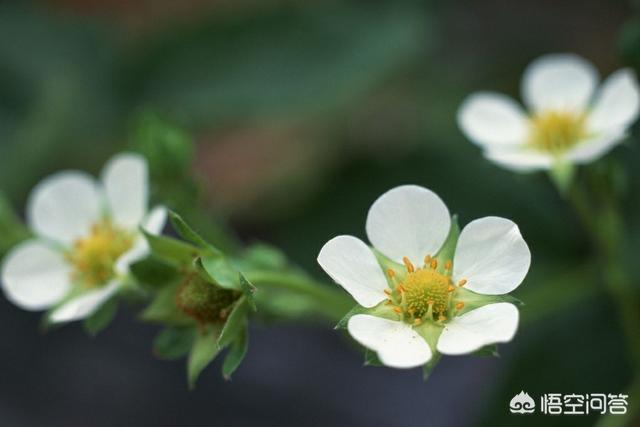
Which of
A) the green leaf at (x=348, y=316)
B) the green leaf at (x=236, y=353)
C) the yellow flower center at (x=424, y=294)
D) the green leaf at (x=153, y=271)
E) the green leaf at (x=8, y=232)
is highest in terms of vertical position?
the green leaf at (x=8, y=232)

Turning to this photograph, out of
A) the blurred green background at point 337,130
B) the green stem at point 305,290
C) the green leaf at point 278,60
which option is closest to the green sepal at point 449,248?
the green stem at point 305,290

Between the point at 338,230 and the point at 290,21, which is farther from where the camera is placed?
the point at 290,21

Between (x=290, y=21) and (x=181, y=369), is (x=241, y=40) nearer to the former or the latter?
(x=290, y=21)

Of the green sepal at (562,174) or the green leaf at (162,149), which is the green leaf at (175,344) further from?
the green sepal at (562,174)

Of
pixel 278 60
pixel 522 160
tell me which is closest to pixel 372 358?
pixel 522 160

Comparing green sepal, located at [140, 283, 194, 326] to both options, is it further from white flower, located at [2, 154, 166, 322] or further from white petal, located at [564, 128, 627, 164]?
white petal, located at [564, 128, 627, 164]

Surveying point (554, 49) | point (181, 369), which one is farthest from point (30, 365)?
point (554, 49)
